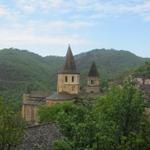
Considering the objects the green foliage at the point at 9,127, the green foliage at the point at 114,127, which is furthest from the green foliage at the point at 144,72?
the green foliage at the point at 9,127

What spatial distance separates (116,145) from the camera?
21.5m

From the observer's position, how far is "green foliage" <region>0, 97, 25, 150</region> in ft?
66.4

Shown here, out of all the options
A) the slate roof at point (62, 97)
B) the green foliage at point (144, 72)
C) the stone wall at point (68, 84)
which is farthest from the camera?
the green foliage at point (144, 72)

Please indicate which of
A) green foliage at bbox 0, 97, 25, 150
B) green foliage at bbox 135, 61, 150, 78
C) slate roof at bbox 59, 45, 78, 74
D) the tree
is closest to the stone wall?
slate roof at bbox 59, 45, 78, 74

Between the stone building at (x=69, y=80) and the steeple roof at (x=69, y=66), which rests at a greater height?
the steeple roof at (x=69, y=66)

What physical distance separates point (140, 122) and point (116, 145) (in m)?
3.50

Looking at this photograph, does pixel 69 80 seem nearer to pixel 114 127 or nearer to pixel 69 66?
pixel 69 66

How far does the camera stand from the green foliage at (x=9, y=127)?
20.2m

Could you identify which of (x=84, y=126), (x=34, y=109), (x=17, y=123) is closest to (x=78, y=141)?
(x=84, y=126)

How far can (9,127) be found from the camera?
20.3 m

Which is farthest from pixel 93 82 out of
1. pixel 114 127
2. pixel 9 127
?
pixel 9 127

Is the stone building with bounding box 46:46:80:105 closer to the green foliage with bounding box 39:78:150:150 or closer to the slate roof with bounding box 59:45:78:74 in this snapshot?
the slate roof with bounding box 59:45:78:74

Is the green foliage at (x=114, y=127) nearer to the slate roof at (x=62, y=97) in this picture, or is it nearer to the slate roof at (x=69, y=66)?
the slate roof at (x=62, y=97)

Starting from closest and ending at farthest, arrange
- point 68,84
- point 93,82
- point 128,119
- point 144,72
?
point 128,119, point 68,84, point 93,82, point 144,72
